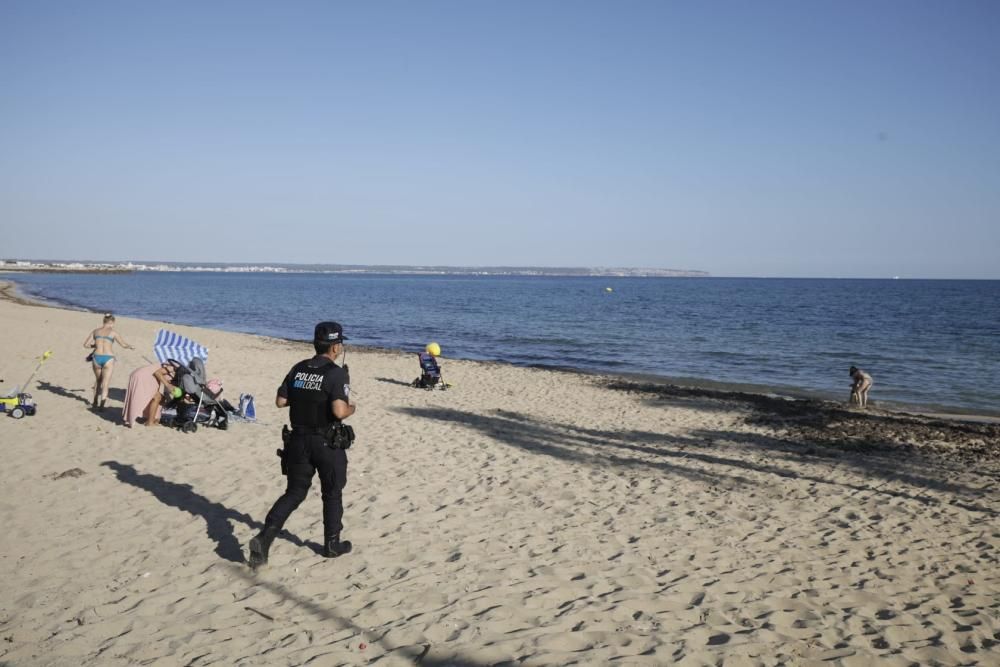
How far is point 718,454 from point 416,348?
64.4 feet

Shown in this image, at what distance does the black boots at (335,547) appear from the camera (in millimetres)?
5590

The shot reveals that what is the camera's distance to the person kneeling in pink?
1010 cm

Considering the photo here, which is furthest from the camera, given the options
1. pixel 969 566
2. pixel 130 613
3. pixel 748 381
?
pixel 748 381

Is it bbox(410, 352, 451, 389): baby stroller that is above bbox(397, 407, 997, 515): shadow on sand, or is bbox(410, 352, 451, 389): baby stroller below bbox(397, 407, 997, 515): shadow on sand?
above

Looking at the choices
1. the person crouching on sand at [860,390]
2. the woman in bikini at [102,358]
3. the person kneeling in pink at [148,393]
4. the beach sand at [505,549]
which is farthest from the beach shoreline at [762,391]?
the woman in bikini at [102,358]

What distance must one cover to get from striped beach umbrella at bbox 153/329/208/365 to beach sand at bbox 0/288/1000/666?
1.14m

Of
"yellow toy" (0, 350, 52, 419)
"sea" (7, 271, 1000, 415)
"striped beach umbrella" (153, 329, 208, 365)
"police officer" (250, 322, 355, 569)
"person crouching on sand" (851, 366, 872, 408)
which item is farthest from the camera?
"sea" (7, 271, 1000, 415)

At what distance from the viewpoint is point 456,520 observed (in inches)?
268

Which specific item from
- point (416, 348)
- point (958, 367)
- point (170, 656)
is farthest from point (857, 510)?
point (416, 348)

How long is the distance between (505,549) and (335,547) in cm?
150

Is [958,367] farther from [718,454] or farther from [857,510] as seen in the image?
[857,510]

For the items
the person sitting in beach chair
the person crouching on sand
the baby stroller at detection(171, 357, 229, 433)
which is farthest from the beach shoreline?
the baby stroller at detection(171, 357, 229, 433)

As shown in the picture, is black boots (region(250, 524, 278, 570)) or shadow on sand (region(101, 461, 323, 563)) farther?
shadow on sand (region(101, 461, 323, 563))

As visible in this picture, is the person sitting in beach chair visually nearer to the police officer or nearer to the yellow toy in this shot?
the yellow toy
